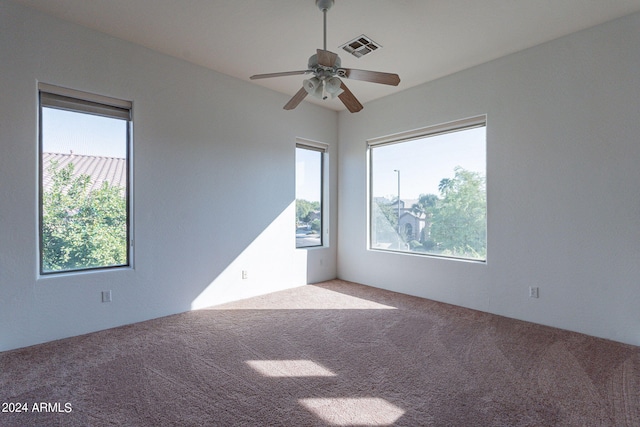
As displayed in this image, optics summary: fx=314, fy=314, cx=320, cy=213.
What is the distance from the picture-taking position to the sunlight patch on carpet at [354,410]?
1.87 m

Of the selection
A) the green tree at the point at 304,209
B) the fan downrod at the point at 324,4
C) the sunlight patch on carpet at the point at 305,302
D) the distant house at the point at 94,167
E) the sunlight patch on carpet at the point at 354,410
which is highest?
the fan downrod at the point at 324,4

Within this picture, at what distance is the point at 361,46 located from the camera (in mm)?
3379

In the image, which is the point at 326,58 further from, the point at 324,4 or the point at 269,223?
the point at 269,223

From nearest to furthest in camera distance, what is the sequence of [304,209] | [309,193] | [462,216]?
[462,216] < [304,209] < [309,193]

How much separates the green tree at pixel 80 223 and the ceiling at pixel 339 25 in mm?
1575

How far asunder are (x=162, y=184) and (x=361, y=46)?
2.70 metres

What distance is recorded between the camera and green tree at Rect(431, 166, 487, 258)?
3.95 meters

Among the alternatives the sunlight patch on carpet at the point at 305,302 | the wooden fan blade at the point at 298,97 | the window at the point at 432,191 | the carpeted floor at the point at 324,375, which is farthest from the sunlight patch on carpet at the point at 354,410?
the window at the point at 432,191

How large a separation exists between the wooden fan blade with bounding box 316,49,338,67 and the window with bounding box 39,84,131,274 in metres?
2.35

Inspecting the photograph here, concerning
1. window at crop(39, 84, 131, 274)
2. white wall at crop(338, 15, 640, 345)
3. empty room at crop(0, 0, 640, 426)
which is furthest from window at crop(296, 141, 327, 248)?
window at crop(39, 84, 131, 274)

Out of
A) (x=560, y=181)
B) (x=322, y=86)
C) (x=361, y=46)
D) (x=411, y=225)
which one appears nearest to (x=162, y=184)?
(x=322, y=86)

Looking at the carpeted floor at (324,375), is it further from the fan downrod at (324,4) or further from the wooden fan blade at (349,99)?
the fan downrod at (324,4)

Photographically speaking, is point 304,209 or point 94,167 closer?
point 94,167

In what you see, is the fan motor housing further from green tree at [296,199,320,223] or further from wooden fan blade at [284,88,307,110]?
green tree at [296,199,320,223]
